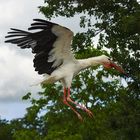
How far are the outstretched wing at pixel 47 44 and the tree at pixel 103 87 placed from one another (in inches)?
360

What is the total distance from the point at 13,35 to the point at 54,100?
22125 mm

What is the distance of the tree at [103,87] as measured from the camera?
2347cm

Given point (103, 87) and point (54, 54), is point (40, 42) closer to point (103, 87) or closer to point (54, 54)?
point (54, 54)

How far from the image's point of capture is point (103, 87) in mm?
34906

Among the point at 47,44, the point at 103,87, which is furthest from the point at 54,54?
the point at 103,87

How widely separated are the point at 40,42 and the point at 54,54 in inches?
22.3

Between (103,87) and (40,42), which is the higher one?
(103,87)

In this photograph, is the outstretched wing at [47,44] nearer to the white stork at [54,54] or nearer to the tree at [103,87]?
the white stork at [54,54]

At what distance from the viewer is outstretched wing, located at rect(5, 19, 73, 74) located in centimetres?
1240

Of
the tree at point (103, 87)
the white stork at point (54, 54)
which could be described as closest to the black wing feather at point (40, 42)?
the white stork at point (54, 54)

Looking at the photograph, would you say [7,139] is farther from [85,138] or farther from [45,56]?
[45,56]

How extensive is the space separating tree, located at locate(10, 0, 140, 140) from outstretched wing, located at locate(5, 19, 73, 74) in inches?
360

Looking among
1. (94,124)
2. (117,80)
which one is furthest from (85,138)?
(117,80)

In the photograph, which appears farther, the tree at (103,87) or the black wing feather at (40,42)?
the tree at (103,87)
